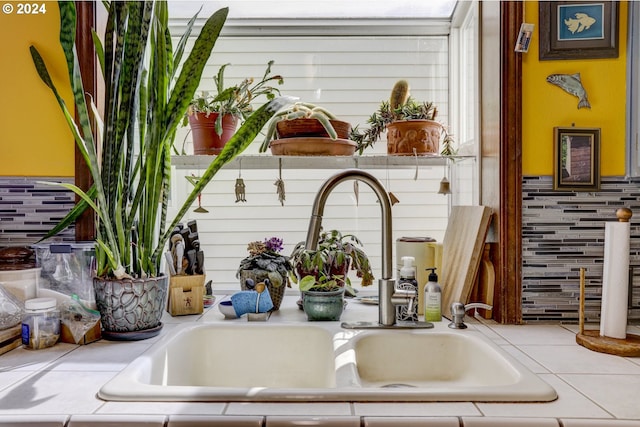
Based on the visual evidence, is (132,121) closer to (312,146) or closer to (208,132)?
(208,132)

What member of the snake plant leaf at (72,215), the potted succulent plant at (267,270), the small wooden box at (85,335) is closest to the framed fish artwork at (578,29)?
the potted succulent plant at (267,270)

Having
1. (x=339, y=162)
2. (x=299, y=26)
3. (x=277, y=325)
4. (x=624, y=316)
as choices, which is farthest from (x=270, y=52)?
(x=624, y=316)

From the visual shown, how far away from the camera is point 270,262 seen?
4.82 ft

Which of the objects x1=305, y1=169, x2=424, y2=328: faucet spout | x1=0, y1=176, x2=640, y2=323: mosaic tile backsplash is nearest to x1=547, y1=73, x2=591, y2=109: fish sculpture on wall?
x1=0, y1=176, x2=640, y2=323: mosaic tile backsplash

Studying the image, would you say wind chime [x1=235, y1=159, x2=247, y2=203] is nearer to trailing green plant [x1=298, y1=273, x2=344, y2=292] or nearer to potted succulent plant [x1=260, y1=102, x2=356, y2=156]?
potted succulent plant [x1=260, y1=102, x2=356, y2=156]

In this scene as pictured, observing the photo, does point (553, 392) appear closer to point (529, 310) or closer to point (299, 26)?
point (529, 310)

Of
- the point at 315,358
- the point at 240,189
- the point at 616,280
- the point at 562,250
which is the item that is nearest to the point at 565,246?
the point at 562,250

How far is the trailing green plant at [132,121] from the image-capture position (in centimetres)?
114

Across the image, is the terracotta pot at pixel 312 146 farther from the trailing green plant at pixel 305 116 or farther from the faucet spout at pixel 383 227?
the faucet spout at pixel 383 227

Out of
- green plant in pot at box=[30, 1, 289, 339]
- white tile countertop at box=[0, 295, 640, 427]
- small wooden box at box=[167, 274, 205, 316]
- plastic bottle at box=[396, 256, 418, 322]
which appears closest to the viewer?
white tile countertop at box=[0, 295, 640, 427]

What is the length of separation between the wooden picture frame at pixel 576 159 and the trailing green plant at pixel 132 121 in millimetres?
841

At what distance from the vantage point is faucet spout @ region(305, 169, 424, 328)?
44.8 inches

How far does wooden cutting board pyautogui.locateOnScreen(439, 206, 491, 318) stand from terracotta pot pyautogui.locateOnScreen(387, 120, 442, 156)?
0.24m

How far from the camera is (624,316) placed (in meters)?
1.10
